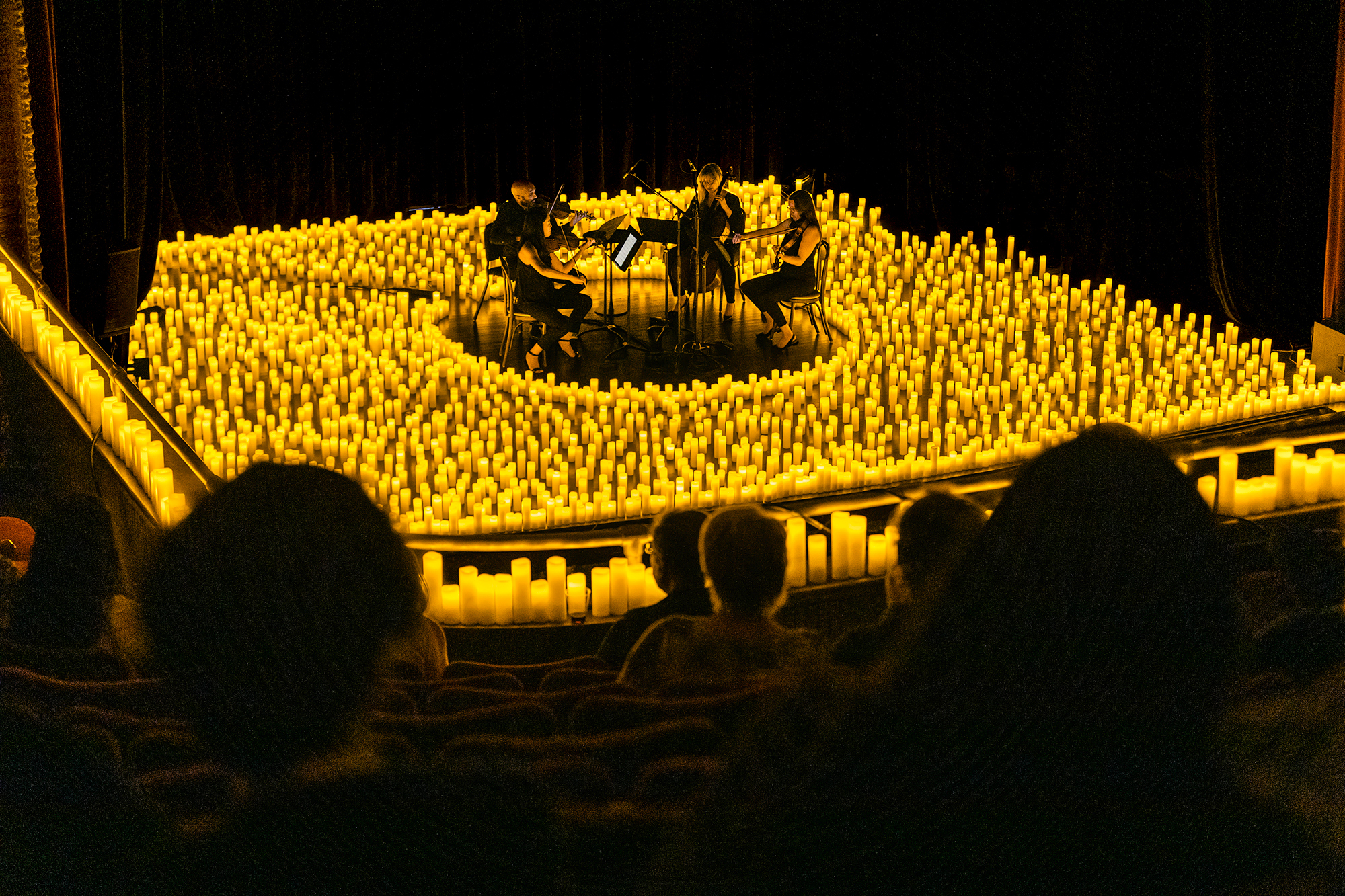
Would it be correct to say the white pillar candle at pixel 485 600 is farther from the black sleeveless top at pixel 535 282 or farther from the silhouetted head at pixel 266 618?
the black sleeveless top at pixel 535 282

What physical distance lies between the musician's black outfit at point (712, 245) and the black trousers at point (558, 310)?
0.58m

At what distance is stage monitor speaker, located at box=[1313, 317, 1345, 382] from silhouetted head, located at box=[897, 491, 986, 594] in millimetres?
4852

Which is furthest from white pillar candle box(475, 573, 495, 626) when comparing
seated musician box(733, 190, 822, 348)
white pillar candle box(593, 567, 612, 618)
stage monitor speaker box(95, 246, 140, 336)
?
stage monitor speaker box(95, 246, 140, 336)

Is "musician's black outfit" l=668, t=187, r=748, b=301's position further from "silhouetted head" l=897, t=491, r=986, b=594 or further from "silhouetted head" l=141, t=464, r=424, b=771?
"silhouetted head" l=141, t=464, r=424, b=771

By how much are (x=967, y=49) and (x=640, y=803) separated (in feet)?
28.1

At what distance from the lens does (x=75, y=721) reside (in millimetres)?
3182

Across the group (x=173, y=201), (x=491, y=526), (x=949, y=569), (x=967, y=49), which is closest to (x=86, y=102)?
(x=173, y=201)

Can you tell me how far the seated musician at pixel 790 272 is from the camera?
8812 millimetres

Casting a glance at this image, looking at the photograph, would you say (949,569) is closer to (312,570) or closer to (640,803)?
(640,803)

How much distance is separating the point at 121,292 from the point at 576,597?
16.0 feet

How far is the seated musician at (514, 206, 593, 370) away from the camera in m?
8.47

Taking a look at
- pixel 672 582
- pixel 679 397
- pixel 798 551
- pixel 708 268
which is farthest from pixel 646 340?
pixel 672 582

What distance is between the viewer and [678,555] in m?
4.06

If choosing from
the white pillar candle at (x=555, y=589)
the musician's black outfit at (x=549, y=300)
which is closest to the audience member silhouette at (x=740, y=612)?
the white pillar candle at (x=555, y=589)
